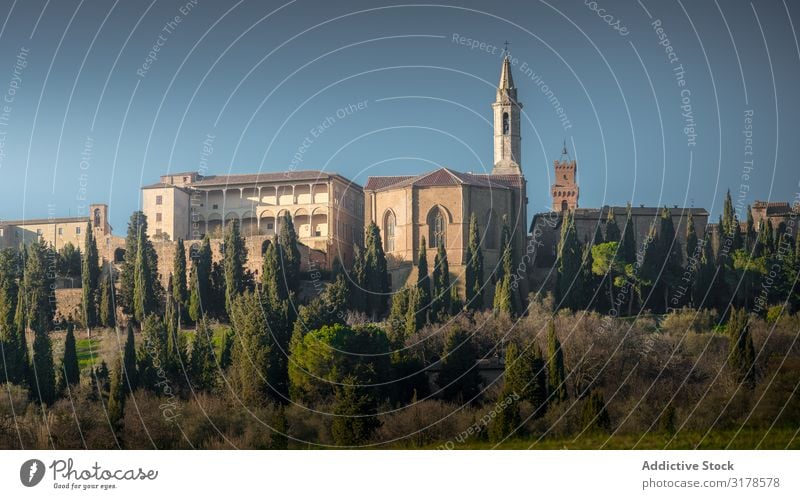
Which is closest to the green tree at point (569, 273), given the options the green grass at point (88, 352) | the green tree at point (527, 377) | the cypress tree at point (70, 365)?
the green tree at point (527, 377)

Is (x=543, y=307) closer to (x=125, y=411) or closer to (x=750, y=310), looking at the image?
(x=750, y=310)

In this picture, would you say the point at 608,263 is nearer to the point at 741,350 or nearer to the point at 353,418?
the point at 741,350

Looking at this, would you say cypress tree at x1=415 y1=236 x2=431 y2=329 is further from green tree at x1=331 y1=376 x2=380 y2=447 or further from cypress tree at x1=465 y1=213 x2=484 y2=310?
green tree at x1=331 y1=376 x2=380 y2=447

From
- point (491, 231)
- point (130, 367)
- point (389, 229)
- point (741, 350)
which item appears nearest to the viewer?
point (741, 350)

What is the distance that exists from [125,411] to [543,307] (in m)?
13.3

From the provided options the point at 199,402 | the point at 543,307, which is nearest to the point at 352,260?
the point at 543,307

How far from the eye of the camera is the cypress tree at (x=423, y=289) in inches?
1350

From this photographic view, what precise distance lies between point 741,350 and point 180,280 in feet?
55.2

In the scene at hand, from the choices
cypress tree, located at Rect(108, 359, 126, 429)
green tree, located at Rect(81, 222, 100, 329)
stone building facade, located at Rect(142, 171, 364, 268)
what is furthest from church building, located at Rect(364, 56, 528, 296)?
cypress tree, located at Rect(108, 359, 126, 429)

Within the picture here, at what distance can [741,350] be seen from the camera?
28203 mm

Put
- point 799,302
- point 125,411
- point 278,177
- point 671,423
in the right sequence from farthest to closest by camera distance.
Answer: point 278,177
point 799,302
point 125,411
point 671,423


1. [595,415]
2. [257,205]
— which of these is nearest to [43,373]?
[595,415]

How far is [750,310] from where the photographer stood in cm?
3516

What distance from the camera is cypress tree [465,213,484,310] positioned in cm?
3656
